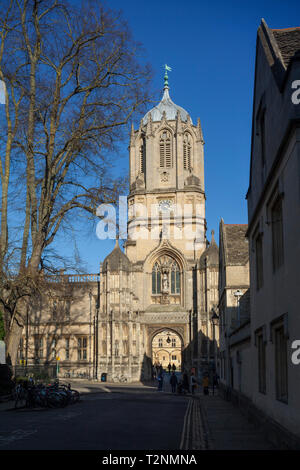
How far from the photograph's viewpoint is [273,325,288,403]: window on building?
10914 mm

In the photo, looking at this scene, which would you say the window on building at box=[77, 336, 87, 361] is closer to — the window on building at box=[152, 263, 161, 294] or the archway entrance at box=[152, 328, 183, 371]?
the window on building at box=[152, 263, 161, 294]

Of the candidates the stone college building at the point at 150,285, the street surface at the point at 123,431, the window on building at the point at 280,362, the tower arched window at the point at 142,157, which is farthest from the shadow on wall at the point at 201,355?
the window on building at the point at 280,362

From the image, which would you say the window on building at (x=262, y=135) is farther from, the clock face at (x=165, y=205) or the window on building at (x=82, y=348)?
the window on building at (x=82, y=348)

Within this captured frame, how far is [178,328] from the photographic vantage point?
47.6m

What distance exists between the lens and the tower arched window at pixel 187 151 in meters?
52.5

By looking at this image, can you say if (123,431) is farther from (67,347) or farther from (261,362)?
(67,347)

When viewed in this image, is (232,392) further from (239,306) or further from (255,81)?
(255,81)

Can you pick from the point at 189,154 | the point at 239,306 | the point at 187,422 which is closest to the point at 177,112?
the point at 189,154

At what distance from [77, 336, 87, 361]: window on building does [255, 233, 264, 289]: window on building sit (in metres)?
39.6

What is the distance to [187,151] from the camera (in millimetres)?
52875

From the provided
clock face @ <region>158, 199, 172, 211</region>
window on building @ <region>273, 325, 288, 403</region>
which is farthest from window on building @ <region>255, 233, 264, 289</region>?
clock face @ <region>158, 199, 172, 211</region>

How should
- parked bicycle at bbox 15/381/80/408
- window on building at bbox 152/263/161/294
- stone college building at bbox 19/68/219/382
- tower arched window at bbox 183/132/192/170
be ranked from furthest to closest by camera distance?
tower arched window at bbox 183/132/192/170
window on building at bbox 152/263/161/294
stone college building at bbox 19/68/219/382
parked bicycle at bbox 15/381/80/408

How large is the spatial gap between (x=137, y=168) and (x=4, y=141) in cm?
3456

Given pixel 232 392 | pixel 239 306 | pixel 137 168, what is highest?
pixel 137 168
